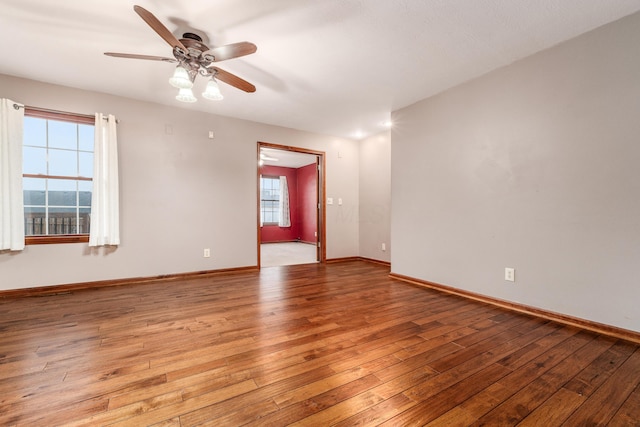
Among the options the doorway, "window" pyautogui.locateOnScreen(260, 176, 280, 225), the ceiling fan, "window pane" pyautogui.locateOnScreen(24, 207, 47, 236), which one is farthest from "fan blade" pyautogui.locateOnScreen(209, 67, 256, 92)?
"window" pyautogui.locateOnScreen(260, 176, 280, 225)

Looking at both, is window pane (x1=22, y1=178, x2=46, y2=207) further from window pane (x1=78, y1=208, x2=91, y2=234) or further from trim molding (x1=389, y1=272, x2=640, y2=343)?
trim molding (x1=389, y1=272, x2=640, y2=343)

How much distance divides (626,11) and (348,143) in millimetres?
3893

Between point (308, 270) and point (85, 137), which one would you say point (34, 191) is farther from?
point (308, 270)

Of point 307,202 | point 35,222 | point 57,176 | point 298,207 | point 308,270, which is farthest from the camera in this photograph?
point 298,207

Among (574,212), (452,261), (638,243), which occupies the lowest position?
(452,261)

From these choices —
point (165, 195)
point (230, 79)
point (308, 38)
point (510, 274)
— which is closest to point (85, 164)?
point (165, 195)

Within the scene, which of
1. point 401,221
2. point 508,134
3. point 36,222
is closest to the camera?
point 508,134

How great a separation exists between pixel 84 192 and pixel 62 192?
0.21 metres

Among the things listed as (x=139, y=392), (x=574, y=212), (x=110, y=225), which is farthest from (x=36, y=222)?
(x=574, y=212)

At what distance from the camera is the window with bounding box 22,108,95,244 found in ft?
10.5

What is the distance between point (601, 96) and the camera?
2162mm

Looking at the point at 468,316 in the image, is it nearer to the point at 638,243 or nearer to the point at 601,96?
the point at 638,243

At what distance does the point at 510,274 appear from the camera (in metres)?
2.71

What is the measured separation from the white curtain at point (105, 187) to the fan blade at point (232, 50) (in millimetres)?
2109
